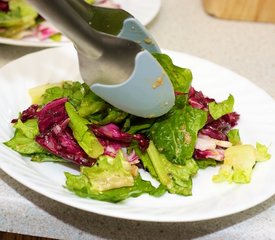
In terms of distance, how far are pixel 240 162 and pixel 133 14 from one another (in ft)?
1.84

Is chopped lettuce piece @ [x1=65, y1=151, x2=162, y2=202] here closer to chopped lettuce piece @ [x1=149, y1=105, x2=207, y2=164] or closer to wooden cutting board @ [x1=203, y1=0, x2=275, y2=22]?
chopped lettuce piece @ [x1=149, y1=105, x2=207, y2=164]

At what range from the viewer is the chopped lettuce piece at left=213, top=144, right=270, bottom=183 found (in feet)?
2.68

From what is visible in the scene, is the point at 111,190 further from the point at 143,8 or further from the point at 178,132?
the point at 143,8

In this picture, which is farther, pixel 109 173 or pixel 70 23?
pixel 109 173

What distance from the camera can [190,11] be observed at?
1.47 m

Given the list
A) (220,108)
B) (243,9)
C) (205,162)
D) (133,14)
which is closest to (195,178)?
(205,162)

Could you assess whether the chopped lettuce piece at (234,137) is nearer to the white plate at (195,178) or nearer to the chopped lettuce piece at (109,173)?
the white plate at (195,178)

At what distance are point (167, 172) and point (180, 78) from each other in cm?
15

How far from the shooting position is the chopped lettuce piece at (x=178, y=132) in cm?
83

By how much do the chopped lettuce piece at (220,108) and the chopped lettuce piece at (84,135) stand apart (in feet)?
0.64

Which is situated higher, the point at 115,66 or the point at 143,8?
the point at 115,66

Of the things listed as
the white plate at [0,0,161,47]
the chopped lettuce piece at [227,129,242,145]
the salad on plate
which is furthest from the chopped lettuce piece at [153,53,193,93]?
the white plate at [0,0,161,47]

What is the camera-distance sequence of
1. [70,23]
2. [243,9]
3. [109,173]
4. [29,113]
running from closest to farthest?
[70,23] → [109,173] → [29,113] → [243,9]

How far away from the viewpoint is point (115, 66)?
73 centimetres
